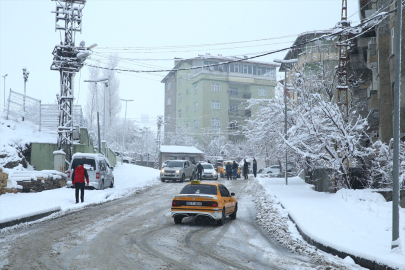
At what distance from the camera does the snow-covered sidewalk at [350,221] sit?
8.73m

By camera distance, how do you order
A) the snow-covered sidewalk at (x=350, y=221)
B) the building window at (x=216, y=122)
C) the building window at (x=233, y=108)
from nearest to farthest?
the snow-covered sidewalk at (x=350, y=221)
the building window at (x=216, y=122)
the building window at (x=233, y=108)

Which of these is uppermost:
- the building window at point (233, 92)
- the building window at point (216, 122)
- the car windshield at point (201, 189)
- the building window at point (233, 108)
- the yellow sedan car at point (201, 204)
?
the building window at point (233, 92)

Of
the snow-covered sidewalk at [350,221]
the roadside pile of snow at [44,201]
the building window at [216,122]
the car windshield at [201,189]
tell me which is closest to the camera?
the snow-covered sidewalk at [350,221]

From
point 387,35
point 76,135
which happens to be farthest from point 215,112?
point 387,35

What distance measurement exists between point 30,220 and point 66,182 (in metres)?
11.5

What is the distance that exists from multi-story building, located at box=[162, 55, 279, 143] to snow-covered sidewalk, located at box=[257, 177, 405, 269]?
58.5 m

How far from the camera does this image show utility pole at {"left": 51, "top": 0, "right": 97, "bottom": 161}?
2789 centimetres

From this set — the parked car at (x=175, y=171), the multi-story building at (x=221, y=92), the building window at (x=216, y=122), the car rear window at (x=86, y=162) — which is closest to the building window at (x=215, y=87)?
the multi-story building at (x=221, y=92)

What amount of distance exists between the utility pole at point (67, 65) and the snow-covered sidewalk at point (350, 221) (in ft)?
47.2

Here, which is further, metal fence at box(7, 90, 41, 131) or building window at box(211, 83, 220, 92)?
building window at box(211, 83, 220, 92)

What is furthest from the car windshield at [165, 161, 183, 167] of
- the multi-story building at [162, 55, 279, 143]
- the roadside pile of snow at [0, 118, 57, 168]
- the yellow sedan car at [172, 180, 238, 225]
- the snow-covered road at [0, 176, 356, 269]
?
the multi-story building at [162, 55, 279, 143]

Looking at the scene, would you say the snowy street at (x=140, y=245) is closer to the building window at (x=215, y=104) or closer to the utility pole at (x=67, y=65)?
the utility pole at (x=67, y=65)

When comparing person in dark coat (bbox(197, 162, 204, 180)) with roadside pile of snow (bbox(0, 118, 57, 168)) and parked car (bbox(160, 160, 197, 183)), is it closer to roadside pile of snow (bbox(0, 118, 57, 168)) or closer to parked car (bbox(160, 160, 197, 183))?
parked car (bbox(160, 160, 197, 183))

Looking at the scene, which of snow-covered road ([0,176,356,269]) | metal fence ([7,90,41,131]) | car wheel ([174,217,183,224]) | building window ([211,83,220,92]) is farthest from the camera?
building window ([211,83,220,92])
